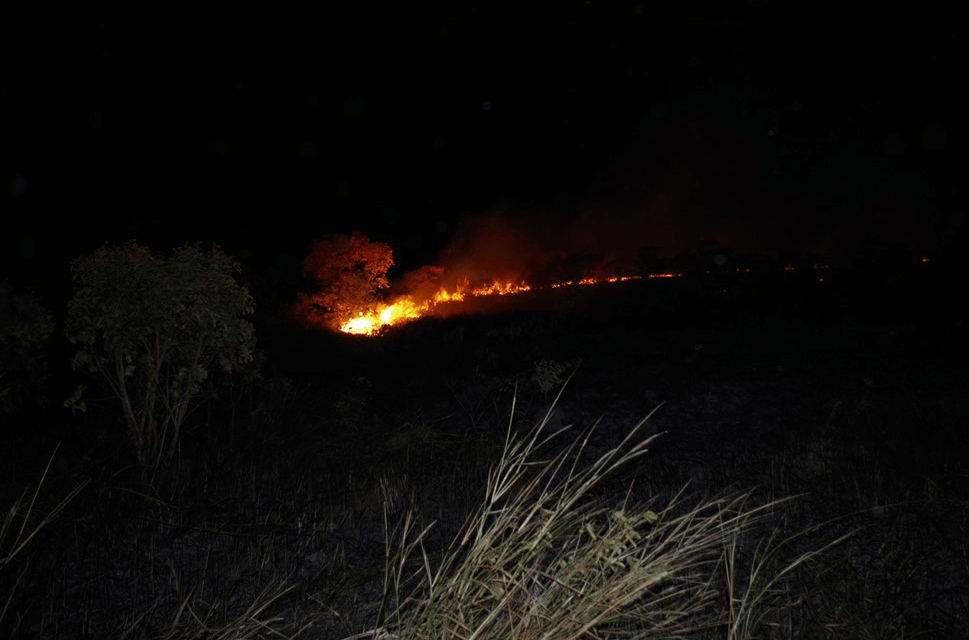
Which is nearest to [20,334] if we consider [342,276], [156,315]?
[156,315]

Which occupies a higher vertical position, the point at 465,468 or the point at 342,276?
the point at 342,276

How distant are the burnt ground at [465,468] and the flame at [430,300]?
12.4 meters

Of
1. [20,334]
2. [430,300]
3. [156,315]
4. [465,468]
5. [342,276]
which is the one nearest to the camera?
[156,315]

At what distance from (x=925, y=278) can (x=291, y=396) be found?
89.7 ft

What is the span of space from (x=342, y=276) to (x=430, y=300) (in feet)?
38.6

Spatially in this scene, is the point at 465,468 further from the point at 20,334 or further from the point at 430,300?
the point at 430,300

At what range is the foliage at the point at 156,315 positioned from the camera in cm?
845

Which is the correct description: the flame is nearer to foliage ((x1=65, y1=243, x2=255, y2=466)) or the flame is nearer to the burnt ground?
the burnt ground

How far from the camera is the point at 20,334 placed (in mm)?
8969

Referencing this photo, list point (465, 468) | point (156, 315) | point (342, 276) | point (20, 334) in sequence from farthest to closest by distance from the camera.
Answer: point (342, 276) < point (465, 468) < point (20, 334) < point (156, 315)

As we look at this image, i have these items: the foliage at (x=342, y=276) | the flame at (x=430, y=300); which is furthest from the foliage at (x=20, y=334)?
the foliage at (x=342, y=276)

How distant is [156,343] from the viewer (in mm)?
8867

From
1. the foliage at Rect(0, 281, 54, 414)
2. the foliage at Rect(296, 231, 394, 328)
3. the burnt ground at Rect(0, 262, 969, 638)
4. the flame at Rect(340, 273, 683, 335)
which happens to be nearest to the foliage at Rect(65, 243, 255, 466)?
the foliage at Rect(0, 281, 54, 414)

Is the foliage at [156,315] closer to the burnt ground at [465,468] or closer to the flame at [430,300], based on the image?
the burnt ground at [465,468]
